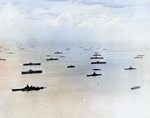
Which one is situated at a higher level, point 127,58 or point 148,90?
point 127,58

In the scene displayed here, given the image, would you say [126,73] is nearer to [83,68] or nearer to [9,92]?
[83,68]

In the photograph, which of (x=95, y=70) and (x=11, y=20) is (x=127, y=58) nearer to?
(x=95, y=70)

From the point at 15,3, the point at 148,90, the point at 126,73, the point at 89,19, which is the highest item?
the point at 15,3

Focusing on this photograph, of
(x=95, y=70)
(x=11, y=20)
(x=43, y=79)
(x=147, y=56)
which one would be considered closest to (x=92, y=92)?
(x=95, y=70)

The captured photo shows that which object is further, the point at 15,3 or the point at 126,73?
the point at 126,73

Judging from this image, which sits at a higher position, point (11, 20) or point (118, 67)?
point (11, 20)

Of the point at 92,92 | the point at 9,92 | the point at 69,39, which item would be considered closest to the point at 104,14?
the point at 69,39
